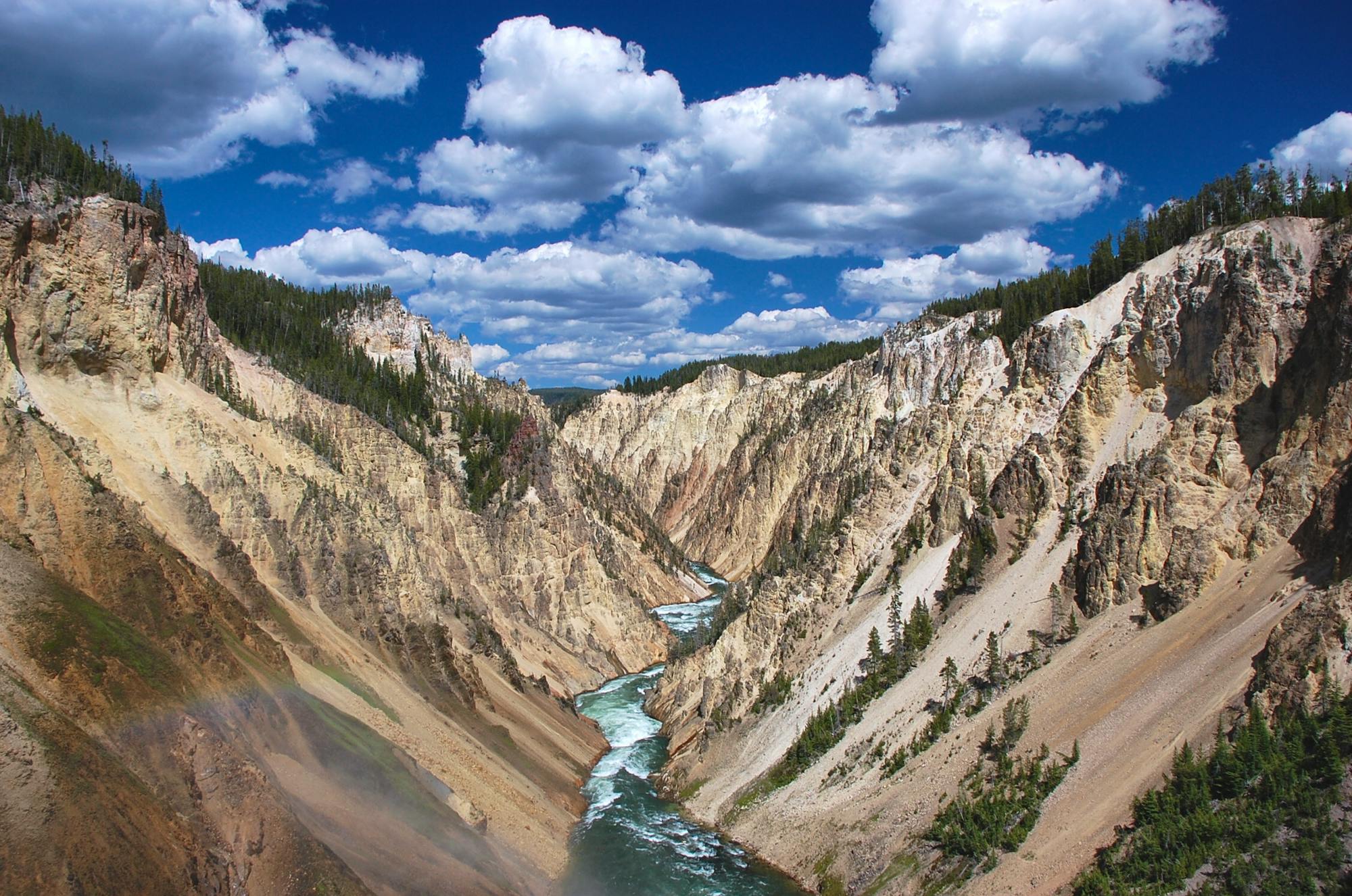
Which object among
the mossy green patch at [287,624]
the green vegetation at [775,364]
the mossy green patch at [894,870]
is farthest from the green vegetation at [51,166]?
the green vegetation at [775,364]

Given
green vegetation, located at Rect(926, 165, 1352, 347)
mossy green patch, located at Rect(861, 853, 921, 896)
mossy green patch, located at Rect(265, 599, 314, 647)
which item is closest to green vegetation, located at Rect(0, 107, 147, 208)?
mossy green patch, located at Rect(265, 599, 314, 647)

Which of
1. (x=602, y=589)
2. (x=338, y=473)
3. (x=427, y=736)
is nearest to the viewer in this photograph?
(x=427, y=736)

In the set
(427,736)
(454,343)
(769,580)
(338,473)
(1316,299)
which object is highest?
(454,343)

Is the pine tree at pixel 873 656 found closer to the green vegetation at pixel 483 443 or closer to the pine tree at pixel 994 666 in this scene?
the pine tree at pixel 994 666

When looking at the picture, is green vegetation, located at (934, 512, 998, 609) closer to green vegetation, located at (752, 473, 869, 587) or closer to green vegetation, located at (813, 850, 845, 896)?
green vegetation, located at (752, 473, 869, 587)

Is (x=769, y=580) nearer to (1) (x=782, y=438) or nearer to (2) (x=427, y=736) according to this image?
(2) (x=427, y=736)

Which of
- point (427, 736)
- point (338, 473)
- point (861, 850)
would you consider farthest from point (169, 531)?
point (861, 850)
